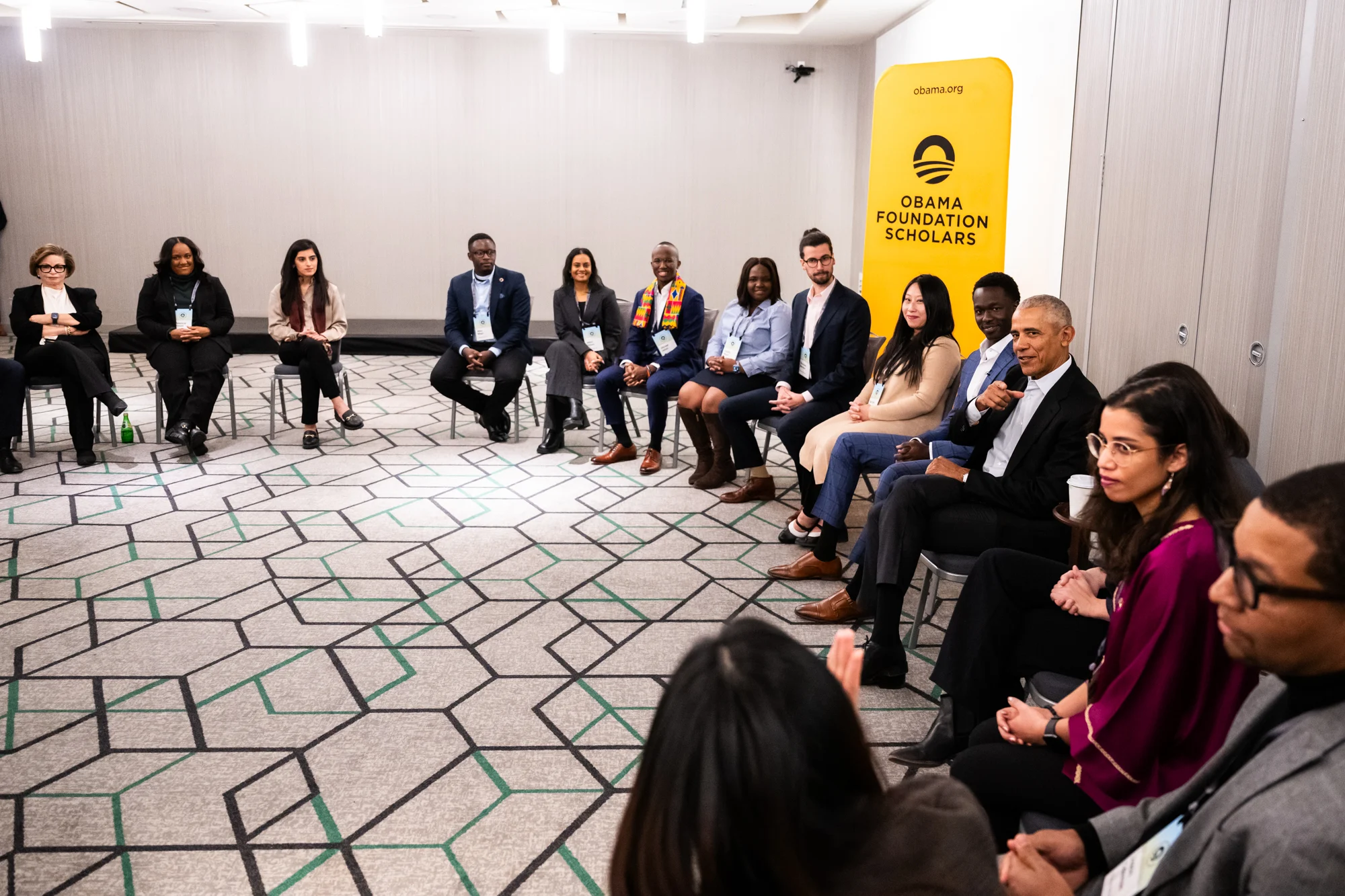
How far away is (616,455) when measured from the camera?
6758 mm

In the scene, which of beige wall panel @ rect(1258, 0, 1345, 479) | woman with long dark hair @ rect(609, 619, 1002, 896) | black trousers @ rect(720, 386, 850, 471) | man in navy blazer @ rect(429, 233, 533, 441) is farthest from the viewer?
man in navy blazer @ rect(429, 233, 533, 441)

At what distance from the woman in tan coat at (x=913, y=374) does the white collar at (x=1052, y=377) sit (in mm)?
1093

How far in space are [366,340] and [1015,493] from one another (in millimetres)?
8603

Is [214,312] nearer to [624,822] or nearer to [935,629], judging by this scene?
[935,629]

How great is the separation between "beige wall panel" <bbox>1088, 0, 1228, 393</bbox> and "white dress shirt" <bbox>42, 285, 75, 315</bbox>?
6.27 m

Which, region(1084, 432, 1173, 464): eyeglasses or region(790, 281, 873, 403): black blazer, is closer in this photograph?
region(1084, 432, 1173, 464): eyeglasses

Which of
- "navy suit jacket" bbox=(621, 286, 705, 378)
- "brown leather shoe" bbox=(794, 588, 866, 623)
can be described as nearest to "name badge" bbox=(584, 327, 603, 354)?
"navy suit jacket" bbox=(621, 286, 705, 378)

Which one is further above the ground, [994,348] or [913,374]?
[994,348]

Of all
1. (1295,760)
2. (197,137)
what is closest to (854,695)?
(1295,760)

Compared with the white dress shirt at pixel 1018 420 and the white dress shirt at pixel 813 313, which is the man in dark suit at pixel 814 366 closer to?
the white dress shirt at pixel 813 313

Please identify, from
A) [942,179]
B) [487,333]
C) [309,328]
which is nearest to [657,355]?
[487,333]

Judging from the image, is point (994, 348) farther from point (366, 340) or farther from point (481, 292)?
point (366, 340)

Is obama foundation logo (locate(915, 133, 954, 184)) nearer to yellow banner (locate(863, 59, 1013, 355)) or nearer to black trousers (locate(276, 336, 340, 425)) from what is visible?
yellow banner (locate(863, 59, 1013, 355))

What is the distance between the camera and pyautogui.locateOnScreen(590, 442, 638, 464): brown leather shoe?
6707 millimetres
